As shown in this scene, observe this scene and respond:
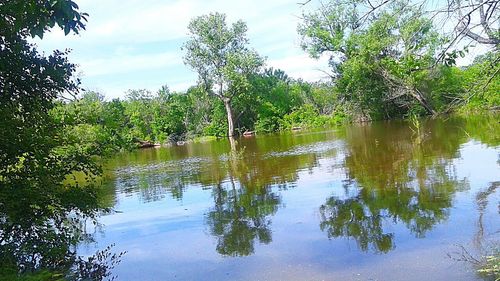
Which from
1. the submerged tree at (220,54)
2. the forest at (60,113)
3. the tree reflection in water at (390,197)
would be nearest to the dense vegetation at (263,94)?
the submerged tree at (220,54)

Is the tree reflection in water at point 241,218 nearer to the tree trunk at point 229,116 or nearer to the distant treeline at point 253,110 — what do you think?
the distant treeline at point 253,110

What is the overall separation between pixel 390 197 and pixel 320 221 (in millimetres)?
2255

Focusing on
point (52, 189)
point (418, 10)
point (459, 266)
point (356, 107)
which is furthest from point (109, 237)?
point (356, 107)

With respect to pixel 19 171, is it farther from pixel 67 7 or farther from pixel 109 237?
pixel 67 7

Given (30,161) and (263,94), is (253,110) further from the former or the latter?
(30,161)

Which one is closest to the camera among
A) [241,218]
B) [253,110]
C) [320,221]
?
[320,221]

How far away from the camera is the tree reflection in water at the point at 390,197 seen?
27.4 feet

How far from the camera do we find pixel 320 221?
370 inches

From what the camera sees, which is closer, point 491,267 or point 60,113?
point 491,267

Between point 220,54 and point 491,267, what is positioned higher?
point 220,54

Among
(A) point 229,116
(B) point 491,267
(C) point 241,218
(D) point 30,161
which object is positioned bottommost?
(B) point 491,267

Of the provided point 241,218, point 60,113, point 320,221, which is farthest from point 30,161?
point 320,221

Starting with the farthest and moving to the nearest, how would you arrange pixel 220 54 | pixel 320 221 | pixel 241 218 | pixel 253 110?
pixel 253 110 → pixel 220 54 → pixel 241 218 → pixel 320 221

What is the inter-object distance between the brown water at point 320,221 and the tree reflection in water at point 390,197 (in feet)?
0.08
